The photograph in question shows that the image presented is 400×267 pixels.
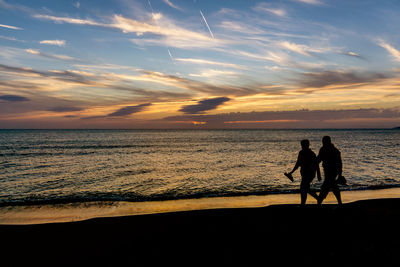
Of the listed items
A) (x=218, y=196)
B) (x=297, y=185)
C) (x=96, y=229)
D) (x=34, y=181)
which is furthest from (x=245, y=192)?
(x=34, y=181)

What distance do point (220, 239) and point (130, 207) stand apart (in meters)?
5.25

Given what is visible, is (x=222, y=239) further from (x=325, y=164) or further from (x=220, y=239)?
(x=325, y=164)

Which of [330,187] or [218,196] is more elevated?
[330,187]

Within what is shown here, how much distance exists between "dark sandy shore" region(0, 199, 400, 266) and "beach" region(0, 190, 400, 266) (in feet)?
0.06

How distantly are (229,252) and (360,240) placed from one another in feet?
10.5

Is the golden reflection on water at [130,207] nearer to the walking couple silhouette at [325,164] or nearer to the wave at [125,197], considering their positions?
the wave at [125,197]

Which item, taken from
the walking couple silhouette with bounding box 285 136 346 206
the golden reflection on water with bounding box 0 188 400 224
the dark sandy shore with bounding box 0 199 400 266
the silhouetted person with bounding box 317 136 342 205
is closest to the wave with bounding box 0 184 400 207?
the golden reflection on water with bounding box 0 188 400 224

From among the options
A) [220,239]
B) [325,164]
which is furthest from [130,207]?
[325,164]

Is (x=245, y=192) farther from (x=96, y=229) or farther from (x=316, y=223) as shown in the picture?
(x=96, y=229)

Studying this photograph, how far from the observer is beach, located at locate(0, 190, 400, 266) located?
4770mm

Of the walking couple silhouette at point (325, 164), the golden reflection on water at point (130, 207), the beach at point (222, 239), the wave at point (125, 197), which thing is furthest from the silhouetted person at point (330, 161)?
the wave at point (125, 197)

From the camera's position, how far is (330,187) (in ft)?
24.7

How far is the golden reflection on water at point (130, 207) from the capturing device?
27.9 feet

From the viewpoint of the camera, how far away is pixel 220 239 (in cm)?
565
